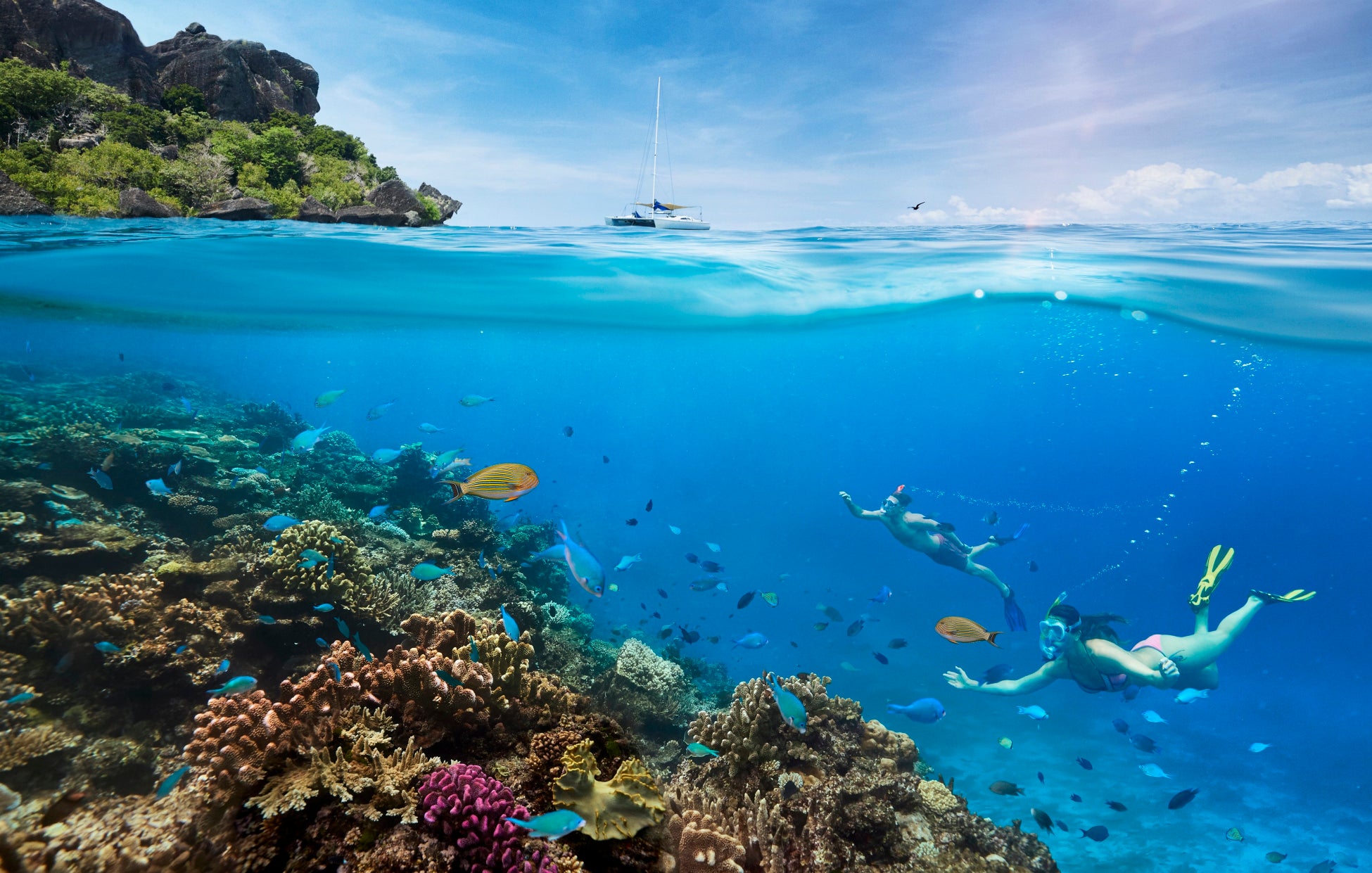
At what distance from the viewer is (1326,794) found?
42.1 feet

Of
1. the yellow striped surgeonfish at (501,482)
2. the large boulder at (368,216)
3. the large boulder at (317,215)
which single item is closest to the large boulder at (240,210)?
the large boulder at (317,215)

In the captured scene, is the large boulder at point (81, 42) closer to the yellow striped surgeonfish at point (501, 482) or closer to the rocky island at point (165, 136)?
the rocky island at point (165, 136)

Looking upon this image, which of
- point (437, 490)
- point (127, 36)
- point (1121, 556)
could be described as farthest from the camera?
point (1121, 556)

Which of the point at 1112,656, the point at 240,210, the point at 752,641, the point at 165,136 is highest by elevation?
the point at 165,136

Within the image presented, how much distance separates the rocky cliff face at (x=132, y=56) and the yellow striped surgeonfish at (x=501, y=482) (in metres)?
47.9

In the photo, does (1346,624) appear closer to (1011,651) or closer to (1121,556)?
(1121,556)

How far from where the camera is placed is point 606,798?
3.29m

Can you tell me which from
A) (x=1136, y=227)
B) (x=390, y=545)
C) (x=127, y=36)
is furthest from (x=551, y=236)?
(x=127, y=36)

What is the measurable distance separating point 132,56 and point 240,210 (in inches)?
1526

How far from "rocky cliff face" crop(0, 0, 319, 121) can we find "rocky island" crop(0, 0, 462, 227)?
8 centimetres

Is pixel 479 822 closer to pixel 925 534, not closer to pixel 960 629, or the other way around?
pixel 960 629

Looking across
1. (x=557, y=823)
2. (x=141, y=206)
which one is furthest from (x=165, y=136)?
(x=557, y=823)

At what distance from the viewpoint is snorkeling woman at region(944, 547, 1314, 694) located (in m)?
7.86

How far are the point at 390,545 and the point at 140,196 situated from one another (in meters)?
16.6
